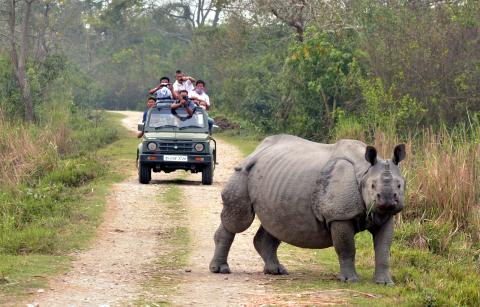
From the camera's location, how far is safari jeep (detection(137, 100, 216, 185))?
2059cm

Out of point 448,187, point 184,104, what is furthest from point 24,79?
point 448,187

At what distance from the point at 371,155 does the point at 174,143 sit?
37.3ft

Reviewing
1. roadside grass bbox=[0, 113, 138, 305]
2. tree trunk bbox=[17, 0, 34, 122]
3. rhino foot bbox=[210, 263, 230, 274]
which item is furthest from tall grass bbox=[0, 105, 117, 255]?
rhino foot bbox=[210, 263, 230, 274]

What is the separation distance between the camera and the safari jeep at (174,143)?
67.6 ft

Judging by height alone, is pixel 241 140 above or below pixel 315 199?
below

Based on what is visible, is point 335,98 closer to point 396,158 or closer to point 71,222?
point 71,222

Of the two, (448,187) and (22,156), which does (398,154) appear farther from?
(22,156)

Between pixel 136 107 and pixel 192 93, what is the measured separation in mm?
45665

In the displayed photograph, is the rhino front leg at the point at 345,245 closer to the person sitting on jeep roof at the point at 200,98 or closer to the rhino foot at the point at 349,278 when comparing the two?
the rhino foot at the point at 349,278

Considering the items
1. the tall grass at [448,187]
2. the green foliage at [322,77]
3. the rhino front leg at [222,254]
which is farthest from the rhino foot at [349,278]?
the green foliage at [322,77]

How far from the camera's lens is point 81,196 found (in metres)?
18.0

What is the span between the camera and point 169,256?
12227 millimetres

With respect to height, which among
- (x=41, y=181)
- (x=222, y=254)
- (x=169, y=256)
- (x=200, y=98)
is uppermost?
(x=200, y=98)

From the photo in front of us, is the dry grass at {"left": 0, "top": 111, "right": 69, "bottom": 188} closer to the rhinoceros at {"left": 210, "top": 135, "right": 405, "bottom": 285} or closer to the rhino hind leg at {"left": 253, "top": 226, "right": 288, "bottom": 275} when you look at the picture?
the rhino hind leg at {"left": 253, "top": 226, "right": 288, "bottom": 275}
